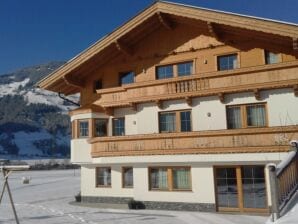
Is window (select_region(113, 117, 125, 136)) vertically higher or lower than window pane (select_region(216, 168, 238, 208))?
higher

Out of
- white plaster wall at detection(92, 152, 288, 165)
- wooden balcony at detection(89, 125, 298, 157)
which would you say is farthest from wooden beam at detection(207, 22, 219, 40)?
white plaster wall at detection(92, 152, 288, 165)

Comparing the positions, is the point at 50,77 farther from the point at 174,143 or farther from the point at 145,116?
the point at 174,143

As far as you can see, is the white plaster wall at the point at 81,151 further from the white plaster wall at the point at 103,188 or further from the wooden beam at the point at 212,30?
the wooden beam at the point at 212,30

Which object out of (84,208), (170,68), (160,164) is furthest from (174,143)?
(84,208)

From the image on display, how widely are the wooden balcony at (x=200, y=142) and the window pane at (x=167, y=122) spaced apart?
48.1 inches

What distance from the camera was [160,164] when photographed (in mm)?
20391

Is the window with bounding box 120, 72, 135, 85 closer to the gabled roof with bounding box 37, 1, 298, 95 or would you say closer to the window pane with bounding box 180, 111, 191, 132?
the gabled roof with bounding box 37, 1, 298, 95

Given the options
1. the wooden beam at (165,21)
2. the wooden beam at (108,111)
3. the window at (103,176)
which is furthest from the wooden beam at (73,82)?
the wooden beam at (165,21)

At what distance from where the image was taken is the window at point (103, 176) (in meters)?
23.2

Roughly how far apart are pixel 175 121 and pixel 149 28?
5.70 metres

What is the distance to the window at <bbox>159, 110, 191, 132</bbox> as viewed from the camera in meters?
20.5

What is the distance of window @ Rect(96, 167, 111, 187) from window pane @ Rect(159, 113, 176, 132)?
460 cm

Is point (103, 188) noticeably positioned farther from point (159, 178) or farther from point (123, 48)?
point (123, 48)

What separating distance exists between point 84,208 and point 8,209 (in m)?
4.30
